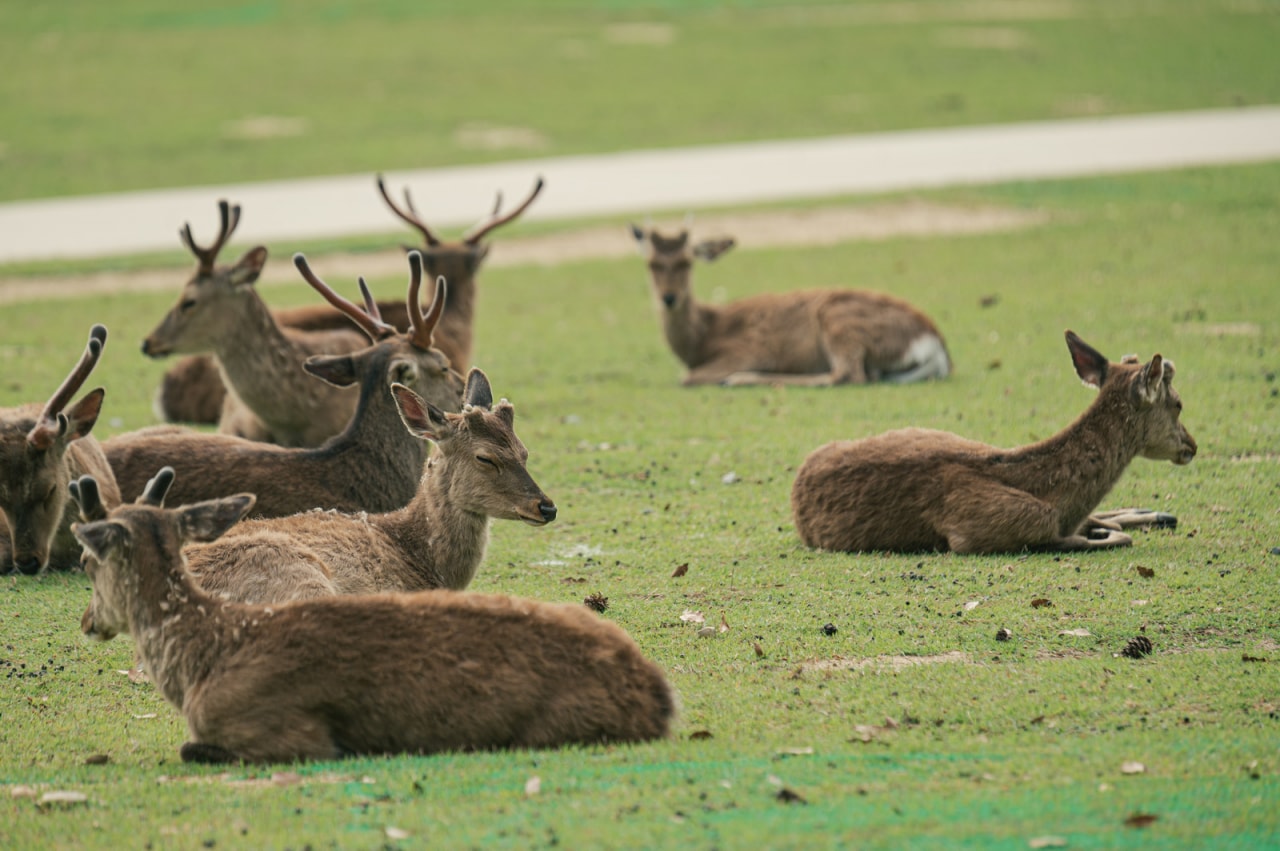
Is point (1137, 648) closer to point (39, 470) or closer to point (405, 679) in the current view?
point (405, 679)

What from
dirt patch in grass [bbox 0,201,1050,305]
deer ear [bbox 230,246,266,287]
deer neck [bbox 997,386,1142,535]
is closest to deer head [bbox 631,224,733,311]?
deer ear [bbox 230,246,266,287]

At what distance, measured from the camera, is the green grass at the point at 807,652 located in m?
4.88

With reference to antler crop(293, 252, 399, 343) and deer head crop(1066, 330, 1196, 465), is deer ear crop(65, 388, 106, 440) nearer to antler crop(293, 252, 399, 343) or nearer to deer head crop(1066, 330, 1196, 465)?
antler crop(293, 252, 399, 343)

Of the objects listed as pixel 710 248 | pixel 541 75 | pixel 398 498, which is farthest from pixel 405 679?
pixel 541 75

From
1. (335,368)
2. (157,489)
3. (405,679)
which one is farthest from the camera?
(335,368)

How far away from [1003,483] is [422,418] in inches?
108

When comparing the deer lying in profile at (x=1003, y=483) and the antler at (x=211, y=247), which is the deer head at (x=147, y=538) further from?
the antler at (x=211, y=247)

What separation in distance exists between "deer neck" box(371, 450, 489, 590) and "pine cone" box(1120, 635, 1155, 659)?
2614 millimetres

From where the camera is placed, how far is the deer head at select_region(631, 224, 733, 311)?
14211mm

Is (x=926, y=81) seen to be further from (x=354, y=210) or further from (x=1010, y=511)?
(x=1010, y=511)

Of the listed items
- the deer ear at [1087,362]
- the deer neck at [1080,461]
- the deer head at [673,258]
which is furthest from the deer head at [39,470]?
the deer head at [673,258]

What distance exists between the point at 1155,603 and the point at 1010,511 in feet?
3.40

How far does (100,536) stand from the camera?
5762 mm

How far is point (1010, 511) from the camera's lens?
816 centimetres
